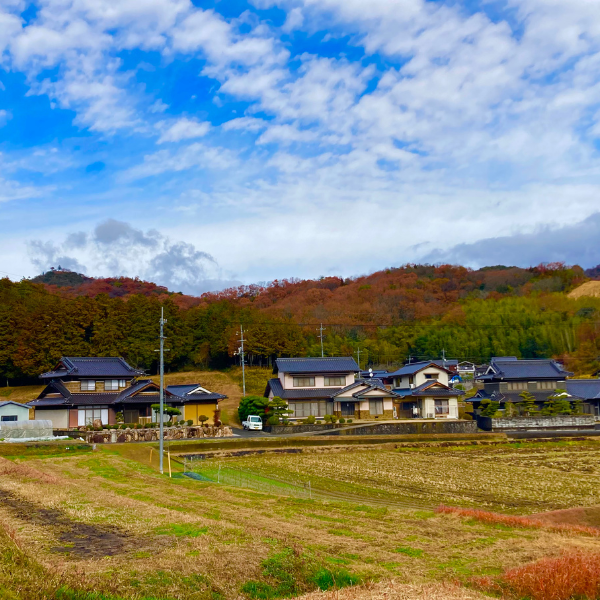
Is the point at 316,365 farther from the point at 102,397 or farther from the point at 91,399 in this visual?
the point at 91,399

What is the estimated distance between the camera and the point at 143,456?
96.5ft

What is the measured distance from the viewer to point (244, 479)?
2300 centimetres

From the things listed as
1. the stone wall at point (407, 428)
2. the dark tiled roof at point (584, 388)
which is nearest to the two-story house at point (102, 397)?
the stone wall at point (407, 428)

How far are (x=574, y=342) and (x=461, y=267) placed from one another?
5392 cm

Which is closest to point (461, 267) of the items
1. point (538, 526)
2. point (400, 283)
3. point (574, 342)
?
point (400, 283)

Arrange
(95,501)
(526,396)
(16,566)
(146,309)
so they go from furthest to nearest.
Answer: (146,309) → (526,396) → (95,501) → (16,566)

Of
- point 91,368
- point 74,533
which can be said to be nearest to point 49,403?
point 91,368

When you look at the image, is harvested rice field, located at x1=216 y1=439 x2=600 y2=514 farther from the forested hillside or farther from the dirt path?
the forested hillside

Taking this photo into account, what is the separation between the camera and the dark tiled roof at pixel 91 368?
4288 centimetres

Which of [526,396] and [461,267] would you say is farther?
[461,267]

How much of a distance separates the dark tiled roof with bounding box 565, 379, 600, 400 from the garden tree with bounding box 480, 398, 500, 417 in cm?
941

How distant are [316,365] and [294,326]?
663 inches

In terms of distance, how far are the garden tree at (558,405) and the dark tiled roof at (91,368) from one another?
1323 inches

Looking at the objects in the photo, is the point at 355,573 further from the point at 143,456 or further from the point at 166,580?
the point at 143,456
